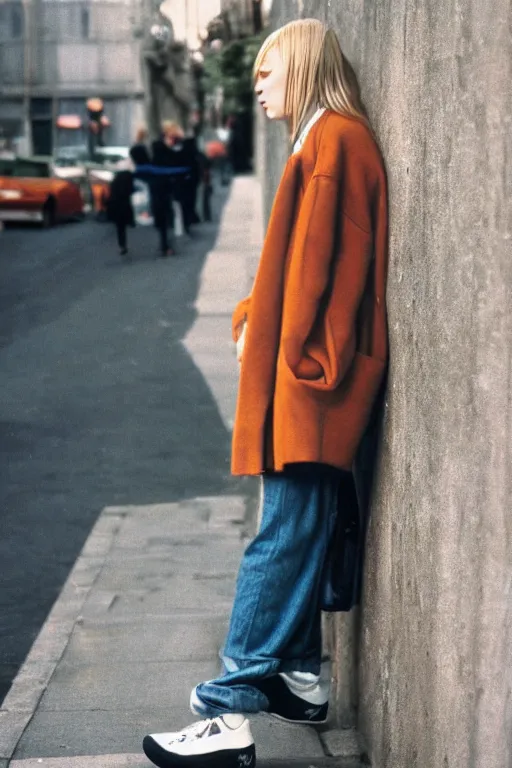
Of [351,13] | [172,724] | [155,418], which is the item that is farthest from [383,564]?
A: [155,418]

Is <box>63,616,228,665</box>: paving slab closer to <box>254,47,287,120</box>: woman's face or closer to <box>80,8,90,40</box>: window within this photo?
<box>254,47,287,120</box>: woman's face

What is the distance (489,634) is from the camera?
2.54 metres

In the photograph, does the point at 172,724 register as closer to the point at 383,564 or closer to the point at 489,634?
the point at 383,564

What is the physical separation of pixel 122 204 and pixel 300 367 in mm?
17493

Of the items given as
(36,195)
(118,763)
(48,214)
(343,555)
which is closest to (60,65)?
(48,214)

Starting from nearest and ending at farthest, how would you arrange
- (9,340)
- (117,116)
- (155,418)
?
(155,418) → (9,340) → (117,116)

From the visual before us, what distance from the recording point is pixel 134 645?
15.7ft

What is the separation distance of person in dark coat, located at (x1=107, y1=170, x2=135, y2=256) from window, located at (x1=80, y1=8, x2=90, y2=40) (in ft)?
180

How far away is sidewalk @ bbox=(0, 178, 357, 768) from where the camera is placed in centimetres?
385

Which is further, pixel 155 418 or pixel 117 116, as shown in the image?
pixel 117 116

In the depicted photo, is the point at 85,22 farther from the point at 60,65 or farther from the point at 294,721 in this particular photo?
the point at 294,721

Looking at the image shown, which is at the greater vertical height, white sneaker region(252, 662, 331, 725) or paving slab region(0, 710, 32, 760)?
white sneaker region(252, 662, 331, 725)

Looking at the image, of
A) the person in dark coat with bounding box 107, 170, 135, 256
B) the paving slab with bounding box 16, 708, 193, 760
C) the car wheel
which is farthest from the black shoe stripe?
the car wheel

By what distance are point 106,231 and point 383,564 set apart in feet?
77.3
